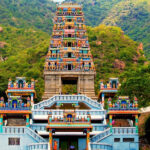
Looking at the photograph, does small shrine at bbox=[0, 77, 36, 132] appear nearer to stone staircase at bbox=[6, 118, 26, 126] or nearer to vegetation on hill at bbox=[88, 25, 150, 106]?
stone staircase at bbox=[6, 118, 26, 126]

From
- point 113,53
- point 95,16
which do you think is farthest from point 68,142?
point 95,16

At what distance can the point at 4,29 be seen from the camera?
108 meters

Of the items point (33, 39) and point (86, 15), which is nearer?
point (33, 39)

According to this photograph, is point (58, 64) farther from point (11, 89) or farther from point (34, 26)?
point (34, 26)

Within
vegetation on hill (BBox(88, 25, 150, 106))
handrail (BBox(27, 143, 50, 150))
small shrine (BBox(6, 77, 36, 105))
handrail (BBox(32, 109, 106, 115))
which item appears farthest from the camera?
vegetation on hill (BBox(88, 25, 150, 106))

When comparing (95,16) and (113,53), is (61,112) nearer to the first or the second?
(113,53)

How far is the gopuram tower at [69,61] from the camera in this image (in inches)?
2117

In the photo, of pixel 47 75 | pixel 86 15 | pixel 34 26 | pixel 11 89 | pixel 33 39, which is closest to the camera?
pixel 11 89

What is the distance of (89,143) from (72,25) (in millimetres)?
21179

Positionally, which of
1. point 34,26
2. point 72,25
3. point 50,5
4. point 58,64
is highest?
point 50,5

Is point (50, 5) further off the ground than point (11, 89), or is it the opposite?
point (50, 5)

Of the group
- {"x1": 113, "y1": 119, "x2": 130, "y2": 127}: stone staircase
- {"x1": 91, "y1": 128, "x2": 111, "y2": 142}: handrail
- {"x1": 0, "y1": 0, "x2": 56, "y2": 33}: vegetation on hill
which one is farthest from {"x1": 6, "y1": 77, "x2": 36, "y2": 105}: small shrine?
{"x1": 0, "y1": 0, "x2": 56, "y2": 33}: vegetation on hill

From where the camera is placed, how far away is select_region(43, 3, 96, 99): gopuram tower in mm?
53781

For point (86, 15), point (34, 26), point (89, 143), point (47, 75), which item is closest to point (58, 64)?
point (47, 75)
